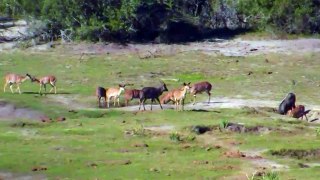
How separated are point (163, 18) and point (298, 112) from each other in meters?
19.9

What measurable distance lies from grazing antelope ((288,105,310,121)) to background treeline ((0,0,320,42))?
56.4 feet

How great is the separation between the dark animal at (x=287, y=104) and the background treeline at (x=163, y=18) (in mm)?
16458

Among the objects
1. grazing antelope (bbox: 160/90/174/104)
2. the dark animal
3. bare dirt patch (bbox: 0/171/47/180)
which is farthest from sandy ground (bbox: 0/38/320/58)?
bare dirt patch (bbox: 0/171/47/180)

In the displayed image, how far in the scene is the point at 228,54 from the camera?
156 feet

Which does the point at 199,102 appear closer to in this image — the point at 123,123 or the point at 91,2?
the point at 123,123

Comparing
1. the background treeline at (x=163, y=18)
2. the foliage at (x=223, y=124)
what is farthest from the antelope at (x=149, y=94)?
the background treeline at (x=163, y=18)

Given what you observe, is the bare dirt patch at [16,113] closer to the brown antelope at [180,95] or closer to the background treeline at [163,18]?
the brown antelope at [180,95]

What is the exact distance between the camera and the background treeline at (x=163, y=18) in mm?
50844

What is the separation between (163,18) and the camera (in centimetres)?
5247

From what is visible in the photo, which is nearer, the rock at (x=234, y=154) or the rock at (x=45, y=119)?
the rock at (x=234, y=154)

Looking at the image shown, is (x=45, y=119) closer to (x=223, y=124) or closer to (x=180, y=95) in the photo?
(x=180, y=95)

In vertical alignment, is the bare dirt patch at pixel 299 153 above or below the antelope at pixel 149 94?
below

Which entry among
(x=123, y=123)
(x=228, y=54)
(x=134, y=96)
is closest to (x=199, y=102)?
(x=134, y=96)

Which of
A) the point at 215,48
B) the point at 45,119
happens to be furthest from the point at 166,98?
the point at 215,48
